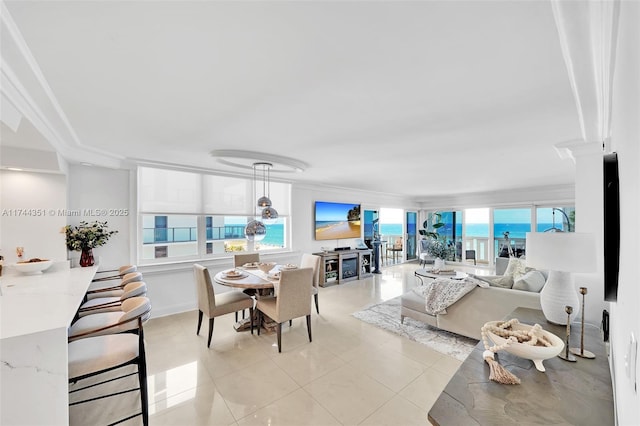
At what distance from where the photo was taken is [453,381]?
1.21m

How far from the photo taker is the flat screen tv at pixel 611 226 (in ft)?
3.28

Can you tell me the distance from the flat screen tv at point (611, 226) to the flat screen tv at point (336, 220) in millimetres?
5296

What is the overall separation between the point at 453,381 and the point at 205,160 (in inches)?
151

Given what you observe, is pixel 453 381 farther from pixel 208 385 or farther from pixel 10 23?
pixel 10 23

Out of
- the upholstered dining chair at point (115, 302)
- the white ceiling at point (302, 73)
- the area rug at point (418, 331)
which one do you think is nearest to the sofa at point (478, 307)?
the area rug at point (418, 331)

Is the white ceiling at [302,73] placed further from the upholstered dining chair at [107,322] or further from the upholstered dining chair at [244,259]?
the upholstered dining chair at [244,259]

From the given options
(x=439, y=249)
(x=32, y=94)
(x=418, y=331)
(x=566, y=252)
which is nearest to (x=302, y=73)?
(x=32, y=94)

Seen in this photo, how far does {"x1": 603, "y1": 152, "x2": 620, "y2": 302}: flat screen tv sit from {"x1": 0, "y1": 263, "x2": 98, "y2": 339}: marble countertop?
2562 mm

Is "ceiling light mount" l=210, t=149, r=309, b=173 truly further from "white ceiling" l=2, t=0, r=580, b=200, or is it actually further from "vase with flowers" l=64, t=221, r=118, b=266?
"vase with flowers" l=64, t=221, r=118, b=266

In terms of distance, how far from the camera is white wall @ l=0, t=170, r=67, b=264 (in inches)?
Answer: 113

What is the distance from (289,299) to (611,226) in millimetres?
2722

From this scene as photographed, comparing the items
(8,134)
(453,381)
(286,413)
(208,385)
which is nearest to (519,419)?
(453,381)

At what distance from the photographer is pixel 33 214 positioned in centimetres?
301

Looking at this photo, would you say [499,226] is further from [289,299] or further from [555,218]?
[289,299]
